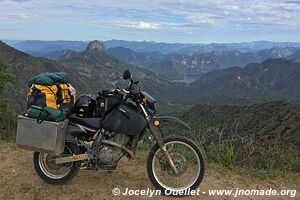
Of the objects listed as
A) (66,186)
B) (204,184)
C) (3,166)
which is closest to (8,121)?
(3,166)

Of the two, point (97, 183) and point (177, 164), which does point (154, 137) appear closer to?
point (177, 164)

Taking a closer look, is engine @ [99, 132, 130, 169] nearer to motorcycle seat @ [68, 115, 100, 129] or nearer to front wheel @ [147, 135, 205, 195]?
motorcycle seat @ [68, 115, 100, 129]

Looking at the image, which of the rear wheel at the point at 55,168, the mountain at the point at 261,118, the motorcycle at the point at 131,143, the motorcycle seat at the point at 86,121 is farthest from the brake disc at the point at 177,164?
the mountain at the point at 261,118

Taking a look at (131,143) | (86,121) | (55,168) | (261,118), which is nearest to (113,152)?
(131,143)

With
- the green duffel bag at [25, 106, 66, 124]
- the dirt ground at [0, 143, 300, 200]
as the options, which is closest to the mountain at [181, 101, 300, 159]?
the dirt ground at [0, 143, 300, 200]

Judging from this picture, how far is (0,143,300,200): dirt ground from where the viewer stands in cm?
471

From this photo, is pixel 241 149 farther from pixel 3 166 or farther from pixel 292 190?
pixel 3 166

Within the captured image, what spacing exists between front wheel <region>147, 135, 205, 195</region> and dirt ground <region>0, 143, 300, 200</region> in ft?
0.60

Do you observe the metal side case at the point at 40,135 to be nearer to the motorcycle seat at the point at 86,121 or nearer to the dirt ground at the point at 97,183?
the motorcycle seat at the point at 86,121

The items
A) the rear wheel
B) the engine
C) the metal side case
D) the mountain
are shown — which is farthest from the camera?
the mountain

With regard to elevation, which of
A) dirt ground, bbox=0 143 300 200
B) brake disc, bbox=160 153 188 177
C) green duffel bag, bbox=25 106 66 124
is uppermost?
green duffel bag, bbox=25 106 66 124

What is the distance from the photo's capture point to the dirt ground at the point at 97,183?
471 cm

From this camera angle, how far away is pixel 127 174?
5422 mm

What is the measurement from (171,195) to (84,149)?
1.29 m
